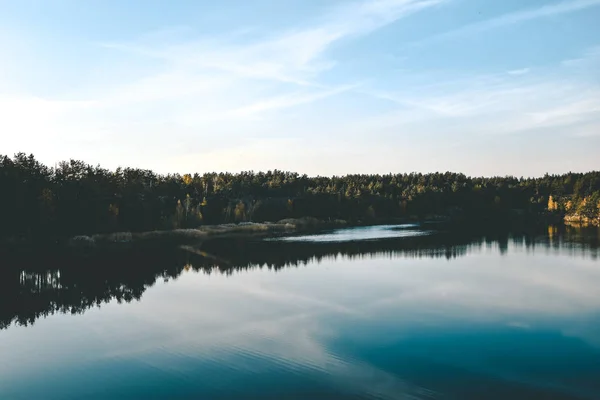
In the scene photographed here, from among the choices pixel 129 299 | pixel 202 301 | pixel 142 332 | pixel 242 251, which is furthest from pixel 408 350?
pixel 242 251

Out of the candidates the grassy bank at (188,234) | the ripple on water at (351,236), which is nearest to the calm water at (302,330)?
the grassy bank at (188,234)

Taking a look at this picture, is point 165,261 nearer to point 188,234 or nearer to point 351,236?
point 188,234

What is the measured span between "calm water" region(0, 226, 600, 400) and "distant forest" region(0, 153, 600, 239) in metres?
14.9

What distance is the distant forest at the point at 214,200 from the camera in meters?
63.0

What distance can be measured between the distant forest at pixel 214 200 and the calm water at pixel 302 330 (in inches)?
585

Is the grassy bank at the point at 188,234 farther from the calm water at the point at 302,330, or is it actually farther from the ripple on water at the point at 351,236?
the calm water at the point at 302,330

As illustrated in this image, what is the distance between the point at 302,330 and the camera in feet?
81.5

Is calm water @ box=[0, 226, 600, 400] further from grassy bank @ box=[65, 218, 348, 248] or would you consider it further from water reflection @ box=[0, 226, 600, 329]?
grassy bank @ box=[65, 218, 348, 248]

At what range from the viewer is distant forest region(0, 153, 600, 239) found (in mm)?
63000

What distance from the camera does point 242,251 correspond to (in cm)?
6247

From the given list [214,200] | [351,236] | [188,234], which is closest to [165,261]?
[188,234]

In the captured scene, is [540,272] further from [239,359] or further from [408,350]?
[239,359]

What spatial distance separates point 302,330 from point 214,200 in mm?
84449

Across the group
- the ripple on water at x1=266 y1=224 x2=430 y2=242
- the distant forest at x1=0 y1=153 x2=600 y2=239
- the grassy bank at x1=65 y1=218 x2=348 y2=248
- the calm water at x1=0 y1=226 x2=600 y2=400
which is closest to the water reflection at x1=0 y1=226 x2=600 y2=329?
the calm water at x1=0 y1=226 x2=600 y2=400
